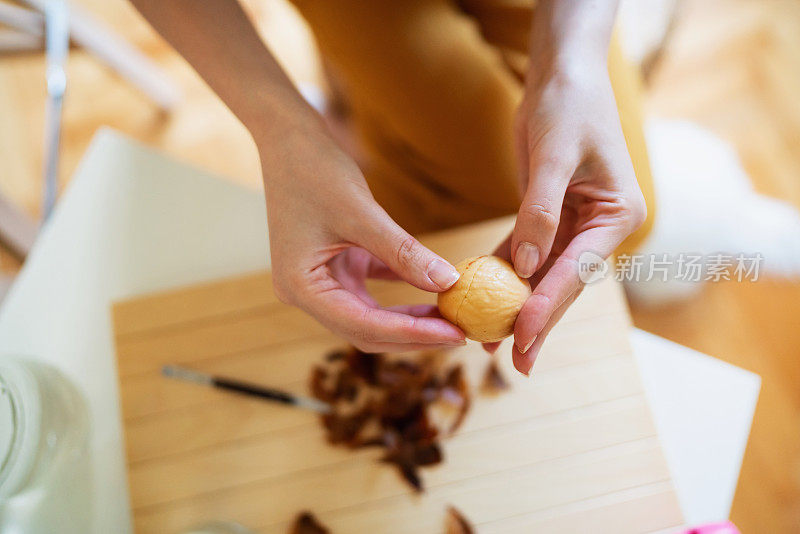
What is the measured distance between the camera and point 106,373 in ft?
2.81

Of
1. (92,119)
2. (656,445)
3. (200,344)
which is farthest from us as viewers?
(92,119)

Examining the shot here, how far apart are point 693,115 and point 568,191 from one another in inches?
45.3

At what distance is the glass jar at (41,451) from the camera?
65 cm

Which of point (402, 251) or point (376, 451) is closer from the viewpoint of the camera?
point (402, 251)

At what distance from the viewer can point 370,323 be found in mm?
576

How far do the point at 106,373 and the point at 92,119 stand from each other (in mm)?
1134

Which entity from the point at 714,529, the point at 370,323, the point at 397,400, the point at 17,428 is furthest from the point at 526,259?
the point at 17,428

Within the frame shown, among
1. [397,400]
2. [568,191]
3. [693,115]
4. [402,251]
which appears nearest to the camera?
[402,251]

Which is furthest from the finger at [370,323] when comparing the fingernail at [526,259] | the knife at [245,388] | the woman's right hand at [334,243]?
the knife at [245,388]

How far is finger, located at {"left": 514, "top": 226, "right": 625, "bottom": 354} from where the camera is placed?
56 centimetres

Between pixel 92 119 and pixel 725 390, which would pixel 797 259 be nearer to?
pixel 725 390

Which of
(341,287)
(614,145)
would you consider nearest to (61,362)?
(341,287)

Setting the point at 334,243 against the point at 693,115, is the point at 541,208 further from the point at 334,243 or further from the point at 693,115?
the point at 693,115

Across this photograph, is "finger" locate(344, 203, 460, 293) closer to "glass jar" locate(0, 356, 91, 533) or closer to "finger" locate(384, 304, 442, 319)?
"finger" locate(384, 304, 442, 319)
